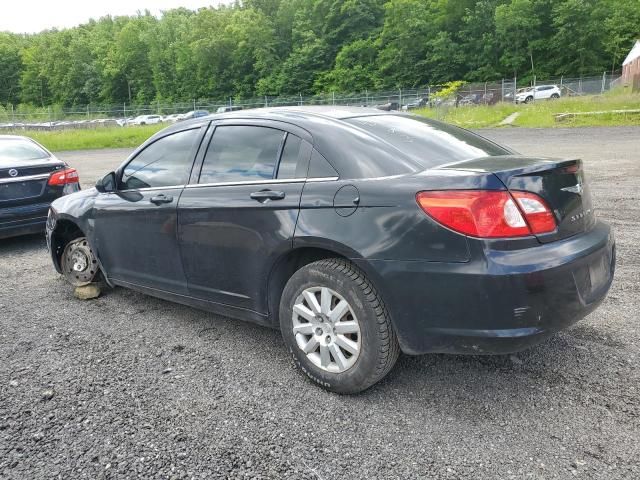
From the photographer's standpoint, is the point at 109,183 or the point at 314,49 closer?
the point at 109,183

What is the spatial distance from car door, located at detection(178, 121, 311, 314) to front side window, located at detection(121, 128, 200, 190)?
0.63 ft

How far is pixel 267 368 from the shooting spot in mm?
3244

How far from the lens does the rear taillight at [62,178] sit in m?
6.69

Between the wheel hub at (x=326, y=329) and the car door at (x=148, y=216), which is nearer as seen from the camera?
the wheel hub at (x=326, y=329)

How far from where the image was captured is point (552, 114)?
23.7 metres

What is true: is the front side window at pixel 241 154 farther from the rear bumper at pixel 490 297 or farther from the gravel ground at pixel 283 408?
the gravel ground at pixel 283 408

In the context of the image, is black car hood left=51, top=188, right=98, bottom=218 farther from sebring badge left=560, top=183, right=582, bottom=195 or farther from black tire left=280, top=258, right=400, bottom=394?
sebring badge left=560, top=183, right=582, bottom=195

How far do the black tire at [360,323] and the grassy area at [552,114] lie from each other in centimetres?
2148

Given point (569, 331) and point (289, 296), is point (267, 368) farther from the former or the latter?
point (569, 331)

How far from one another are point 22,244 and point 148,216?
441 centimetres

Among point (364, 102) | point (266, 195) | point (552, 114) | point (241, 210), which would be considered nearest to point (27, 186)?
point (241, 210)

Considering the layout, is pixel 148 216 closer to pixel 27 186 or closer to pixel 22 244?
pixel 27 186

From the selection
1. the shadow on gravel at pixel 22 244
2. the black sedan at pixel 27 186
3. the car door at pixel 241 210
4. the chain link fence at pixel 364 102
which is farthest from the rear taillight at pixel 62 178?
the chain link fence at pixel 364 102

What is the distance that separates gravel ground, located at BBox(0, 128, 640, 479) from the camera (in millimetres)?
2307
